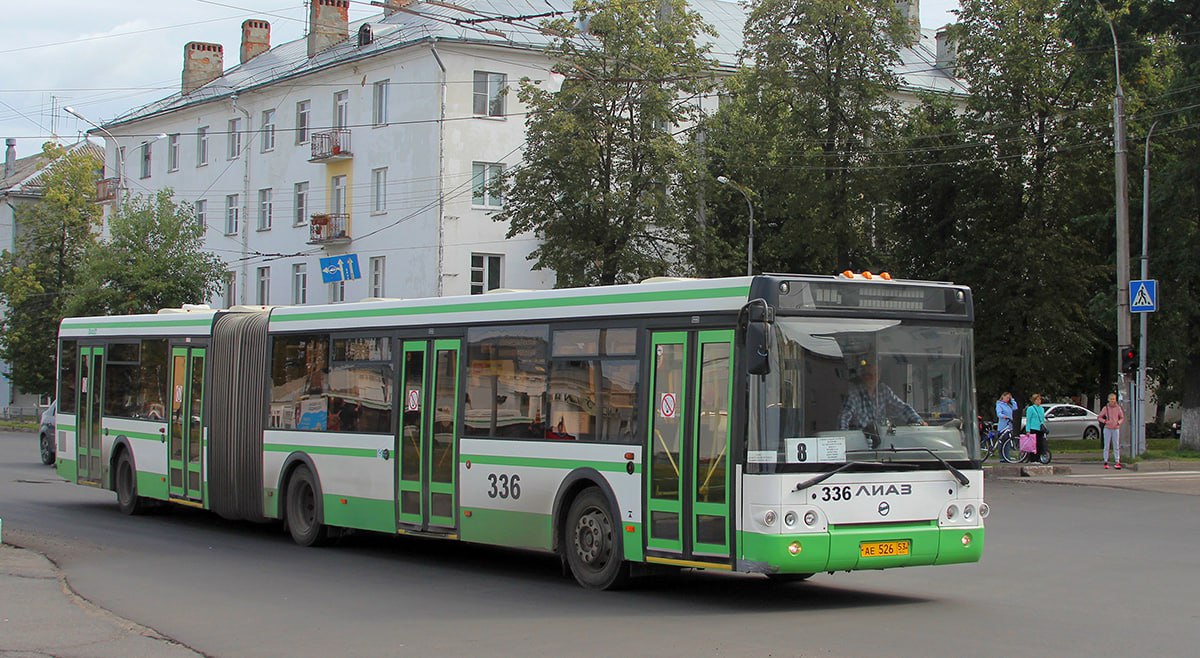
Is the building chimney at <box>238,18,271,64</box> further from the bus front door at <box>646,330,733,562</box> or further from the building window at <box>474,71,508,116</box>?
the bus front door at <box>646,330,733,562</box>

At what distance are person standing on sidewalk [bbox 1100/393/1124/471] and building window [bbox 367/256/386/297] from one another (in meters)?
27.3

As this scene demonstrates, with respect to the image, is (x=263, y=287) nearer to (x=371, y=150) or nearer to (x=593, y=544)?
(x=371, y=150)

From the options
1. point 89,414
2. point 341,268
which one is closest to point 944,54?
point 341,268

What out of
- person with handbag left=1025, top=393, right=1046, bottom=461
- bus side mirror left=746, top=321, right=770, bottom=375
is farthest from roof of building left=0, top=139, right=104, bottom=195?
bus side mirror left=746, top=321, right=770, bottom=375

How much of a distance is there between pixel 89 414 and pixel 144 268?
33176 mm

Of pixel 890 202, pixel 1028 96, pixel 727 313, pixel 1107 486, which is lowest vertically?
pixel 1107 486

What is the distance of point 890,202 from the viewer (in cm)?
4491

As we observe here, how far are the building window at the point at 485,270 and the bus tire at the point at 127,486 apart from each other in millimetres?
29739

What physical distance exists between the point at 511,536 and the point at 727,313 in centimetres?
351

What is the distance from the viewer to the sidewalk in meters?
9.70

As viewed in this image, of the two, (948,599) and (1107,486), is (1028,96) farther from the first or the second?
(948,599)

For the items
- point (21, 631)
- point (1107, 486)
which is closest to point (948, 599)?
point (21, 631)

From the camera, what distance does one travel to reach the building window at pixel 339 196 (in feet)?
181

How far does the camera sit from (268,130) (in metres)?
59.9
